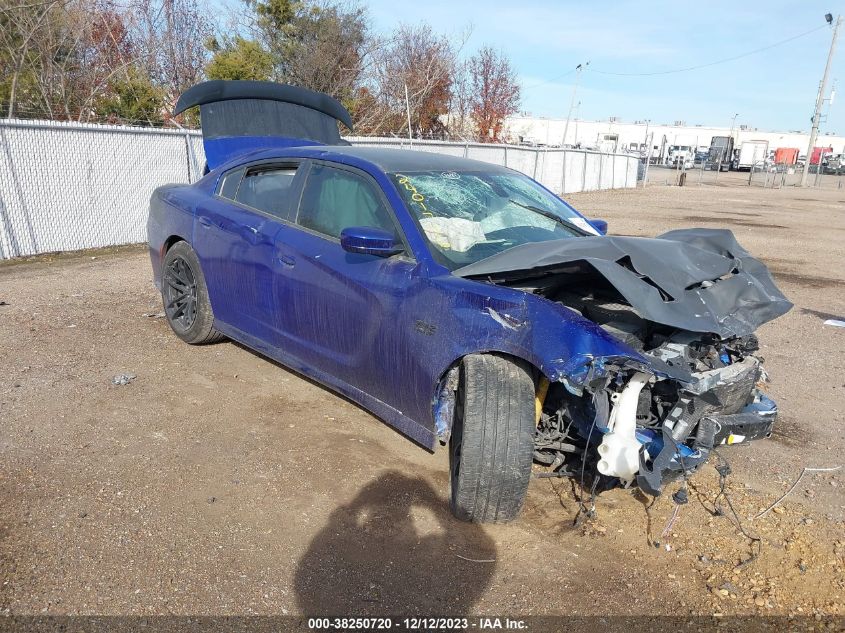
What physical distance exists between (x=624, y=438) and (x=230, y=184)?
346cm

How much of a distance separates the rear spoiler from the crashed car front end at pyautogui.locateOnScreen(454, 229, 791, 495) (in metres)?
3.68

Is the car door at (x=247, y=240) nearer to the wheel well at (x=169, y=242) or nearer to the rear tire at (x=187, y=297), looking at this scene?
the rear tire at (x=187, y=297)

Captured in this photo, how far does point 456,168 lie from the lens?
439 centimetres

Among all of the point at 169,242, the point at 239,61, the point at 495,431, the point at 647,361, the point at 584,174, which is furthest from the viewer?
the point at 584,174

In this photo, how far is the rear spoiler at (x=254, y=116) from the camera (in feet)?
20.5

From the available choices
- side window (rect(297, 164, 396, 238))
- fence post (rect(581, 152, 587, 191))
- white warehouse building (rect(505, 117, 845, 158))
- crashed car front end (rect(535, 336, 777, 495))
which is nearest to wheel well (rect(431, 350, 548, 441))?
crashed car front end (rect(535, 336, 777, 495))

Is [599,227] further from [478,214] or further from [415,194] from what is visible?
[415,194]

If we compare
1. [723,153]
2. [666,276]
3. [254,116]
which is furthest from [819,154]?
[666,276]

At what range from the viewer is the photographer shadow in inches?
107

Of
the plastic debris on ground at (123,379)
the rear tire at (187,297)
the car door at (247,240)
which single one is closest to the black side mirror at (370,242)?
the car door at (247,240)

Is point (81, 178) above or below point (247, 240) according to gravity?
below

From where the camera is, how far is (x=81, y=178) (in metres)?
9.87

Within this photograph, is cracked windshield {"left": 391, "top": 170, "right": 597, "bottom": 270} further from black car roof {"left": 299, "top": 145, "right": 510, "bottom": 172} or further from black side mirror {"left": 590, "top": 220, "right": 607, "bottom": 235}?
black side mirror {"left": 590, "top": 220, "right": 607, "bottom": 235}

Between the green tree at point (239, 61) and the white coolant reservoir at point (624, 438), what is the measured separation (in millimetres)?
18190
